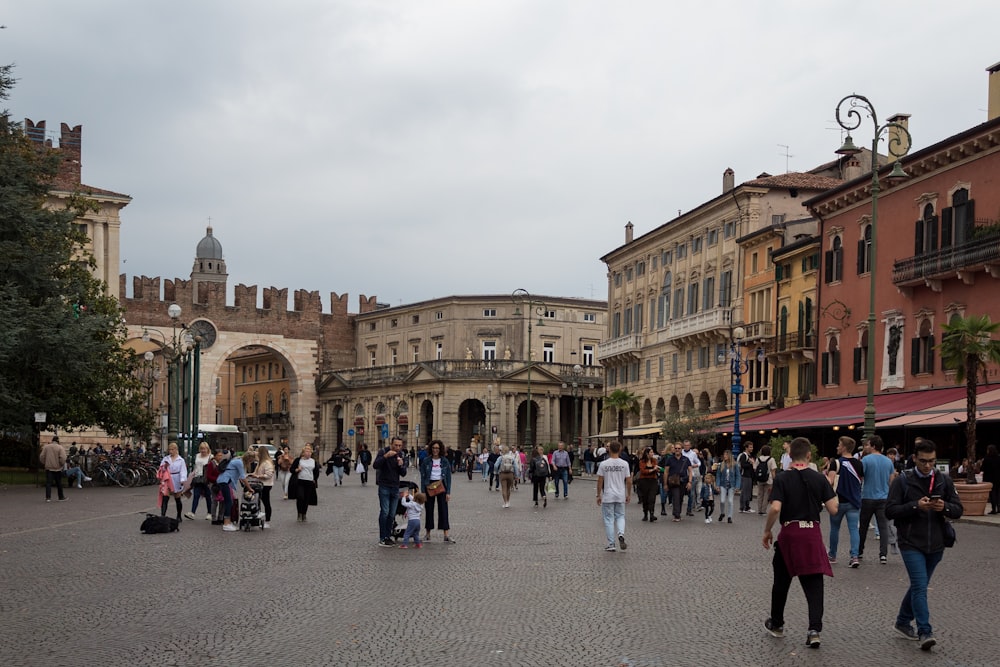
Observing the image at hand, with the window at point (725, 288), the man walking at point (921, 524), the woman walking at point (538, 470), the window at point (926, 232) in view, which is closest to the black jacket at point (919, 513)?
the man walking at point (921, 524)

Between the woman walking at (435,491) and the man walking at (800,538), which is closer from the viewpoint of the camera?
the man walking at (800,538)

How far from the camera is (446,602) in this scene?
12.3 m

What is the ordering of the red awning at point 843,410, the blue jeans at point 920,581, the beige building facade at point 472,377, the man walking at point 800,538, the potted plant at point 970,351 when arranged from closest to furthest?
the blue jeans at point 920,581, the man walking at point 800,538, the potted plant at point 970,351, the red awning at point 843,410, the beige building facade at point 472,377

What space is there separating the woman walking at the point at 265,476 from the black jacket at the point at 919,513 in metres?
14.2

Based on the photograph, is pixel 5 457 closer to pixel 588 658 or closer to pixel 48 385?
pixel 48 385

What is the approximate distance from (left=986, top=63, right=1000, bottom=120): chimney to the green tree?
27.6m

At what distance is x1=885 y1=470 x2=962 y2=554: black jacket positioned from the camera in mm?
10000

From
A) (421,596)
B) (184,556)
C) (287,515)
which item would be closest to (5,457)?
(287,515)

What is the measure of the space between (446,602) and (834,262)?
3886 cm

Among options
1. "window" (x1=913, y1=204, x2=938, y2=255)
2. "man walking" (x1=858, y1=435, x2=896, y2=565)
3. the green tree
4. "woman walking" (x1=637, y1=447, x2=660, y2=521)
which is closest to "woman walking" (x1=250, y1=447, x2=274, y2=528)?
"woman walking" (x1=637, y1=447, x2=660, y2=521)

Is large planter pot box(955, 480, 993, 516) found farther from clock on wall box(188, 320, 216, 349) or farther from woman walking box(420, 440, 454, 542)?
clock on wall box(188, 320, 216, 349)

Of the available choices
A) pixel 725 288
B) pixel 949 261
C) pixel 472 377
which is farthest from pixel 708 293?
pixel 472 377

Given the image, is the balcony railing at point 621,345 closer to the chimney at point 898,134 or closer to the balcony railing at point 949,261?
the chimney at point 898,134

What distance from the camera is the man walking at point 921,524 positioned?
32.3ft
